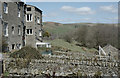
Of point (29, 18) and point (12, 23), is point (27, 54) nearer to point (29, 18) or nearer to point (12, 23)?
point (12, 23)

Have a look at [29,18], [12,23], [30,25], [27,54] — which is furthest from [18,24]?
[27,54]

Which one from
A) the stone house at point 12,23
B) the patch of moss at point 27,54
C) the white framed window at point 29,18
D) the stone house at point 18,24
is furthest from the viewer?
the white framed window at point 29,18

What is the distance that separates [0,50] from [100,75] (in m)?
12.3

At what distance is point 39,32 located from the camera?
89.0 feet

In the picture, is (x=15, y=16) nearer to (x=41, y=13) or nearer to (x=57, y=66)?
(x=41, y=13)

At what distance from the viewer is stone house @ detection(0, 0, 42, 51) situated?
56.1 ft

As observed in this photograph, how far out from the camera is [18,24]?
67.7ft

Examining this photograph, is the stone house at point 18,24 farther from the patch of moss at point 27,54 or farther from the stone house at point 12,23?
the patch of moss at point 27,54

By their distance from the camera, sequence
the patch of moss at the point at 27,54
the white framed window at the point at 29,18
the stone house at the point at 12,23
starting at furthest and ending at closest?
A: 1. the white framed window at the point at 29,18
2. the stone house at the point at 12,23
3. the patch of moss at the point at 27,54

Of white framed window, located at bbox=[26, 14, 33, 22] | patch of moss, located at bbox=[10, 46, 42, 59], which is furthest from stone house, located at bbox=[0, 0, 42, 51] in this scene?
patch of moss, located at bbox=[10, 46, 42, 59]

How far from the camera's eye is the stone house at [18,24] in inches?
673

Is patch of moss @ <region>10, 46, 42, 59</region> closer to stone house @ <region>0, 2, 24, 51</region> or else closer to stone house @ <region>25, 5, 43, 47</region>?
stone house @ <region>0, 2, 24, 51</region>

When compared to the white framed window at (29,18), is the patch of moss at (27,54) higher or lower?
lower

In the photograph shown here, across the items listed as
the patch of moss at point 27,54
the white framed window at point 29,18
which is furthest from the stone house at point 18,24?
the patch of moss at point 27,54
